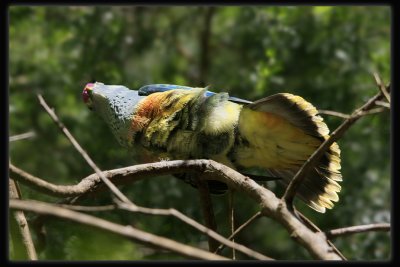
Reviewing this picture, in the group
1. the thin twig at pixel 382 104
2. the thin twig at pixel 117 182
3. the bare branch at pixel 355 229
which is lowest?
the bare branch at pixel 355 229

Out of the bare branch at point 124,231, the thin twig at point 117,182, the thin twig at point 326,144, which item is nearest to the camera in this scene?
the bare branch at point 124,231

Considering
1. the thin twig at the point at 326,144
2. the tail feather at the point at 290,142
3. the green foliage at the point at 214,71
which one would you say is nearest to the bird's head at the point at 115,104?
the tail feather at the point at 290,142

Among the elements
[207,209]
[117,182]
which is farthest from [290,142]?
[117,182]

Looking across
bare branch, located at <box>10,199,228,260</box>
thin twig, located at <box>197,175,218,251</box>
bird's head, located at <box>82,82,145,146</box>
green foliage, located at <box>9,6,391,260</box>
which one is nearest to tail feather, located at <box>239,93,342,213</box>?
thin twig, located at <box>197,175,218,251</box>

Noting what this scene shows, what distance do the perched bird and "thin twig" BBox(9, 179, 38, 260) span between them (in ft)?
2.90

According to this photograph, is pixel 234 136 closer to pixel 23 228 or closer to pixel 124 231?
pixel 23 228

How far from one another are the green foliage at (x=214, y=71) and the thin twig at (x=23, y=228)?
5.63 feet

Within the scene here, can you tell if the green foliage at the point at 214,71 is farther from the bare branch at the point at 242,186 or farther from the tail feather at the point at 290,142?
the bare branch at the point at 242,186

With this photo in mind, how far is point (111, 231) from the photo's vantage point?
1.38 metres

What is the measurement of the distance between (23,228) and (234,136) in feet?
3.59

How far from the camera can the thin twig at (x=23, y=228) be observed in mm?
2070

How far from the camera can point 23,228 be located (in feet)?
7.06

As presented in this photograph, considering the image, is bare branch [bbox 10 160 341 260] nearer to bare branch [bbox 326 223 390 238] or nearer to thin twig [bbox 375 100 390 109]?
bare branch [bbox 326 223 390 238]

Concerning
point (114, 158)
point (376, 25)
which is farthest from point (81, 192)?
point (376, 25)
